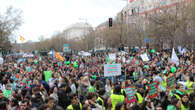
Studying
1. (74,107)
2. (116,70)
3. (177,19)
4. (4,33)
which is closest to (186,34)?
(177,19)

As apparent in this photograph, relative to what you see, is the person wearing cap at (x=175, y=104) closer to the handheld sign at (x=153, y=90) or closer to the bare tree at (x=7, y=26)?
the handheld sign at (x=153, y=90)

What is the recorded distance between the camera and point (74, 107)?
16.7ft

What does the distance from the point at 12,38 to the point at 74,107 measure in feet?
134

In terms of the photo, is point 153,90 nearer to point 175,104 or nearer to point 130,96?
point 130,96

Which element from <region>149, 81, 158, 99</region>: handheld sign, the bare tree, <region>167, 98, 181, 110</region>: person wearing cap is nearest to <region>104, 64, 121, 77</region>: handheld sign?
<region>149, 81, 158, 99</region>: handheld sign

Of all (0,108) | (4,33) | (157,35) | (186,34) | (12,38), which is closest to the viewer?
(0,108)

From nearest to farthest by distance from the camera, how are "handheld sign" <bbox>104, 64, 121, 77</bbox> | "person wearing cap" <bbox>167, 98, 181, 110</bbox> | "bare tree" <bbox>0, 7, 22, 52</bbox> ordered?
"person wearing cap" <bbox>167, 98, 181, 110</bbox>
"handheld sign" <bbox>104, 64, 121, 77</bbox>
"bare tree" <bbox>0, 7, 22, 52</bbox>

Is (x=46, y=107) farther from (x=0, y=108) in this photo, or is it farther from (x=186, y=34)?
(x=186, y=34)

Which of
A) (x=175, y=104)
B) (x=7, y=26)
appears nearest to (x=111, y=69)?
(x=175, y=104)

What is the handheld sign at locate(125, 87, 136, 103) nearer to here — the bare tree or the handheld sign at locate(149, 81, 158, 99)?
the handheld sign at locate(149, 81, 158, 99)

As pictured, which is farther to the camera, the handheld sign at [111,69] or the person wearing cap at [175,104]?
the handheld sign at [111,69]

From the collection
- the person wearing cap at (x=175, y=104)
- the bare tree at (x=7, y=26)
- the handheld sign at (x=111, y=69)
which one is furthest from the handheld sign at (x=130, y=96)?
the bare tree at (x=7, y=26)

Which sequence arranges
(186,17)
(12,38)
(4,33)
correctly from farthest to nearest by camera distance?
1. (12,38)
2. (4,33)
3. (186,17)

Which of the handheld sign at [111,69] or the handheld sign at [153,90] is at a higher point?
the handheld sign at [111,69]
